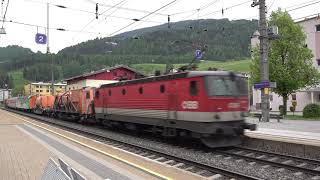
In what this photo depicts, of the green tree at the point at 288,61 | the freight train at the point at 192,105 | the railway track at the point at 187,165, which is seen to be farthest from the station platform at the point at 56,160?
the green tree at the point at 288,61

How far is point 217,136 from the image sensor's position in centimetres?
1616

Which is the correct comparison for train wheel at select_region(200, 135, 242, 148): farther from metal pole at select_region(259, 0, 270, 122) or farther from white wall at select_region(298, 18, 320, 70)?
white wall at select_region(298, 18, 320, 70)

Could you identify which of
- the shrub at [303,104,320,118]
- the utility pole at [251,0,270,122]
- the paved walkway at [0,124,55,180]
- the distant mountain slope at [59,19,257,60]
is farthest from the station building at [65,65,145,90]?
the paved walkway at [0,124,55,180]

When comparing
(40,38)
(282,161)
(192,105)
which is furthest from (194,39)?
(282,161)

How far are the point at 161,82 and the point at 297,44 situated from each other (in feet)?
88.5

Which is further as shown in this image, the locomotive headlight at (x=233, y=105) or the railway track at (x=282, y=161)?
the locomotive headlight at (x=233, y=105)

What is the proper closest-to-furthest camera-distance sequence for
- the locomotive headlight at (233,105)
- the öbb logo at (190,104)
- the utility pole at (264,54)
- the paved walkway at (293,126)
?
the öbb logo at (190,104) < the locomotive headlight at (233,105) < the paved walkway at (293,126) < the utility pole at (264,54)

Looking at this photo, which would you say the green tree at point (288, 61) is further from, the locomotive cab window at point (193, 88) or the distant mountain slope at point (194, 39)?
the locomotive cab window at point (193, 88)

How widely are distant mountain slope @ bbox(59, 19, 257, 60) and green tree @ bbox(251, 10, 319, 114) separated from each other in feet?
9.63

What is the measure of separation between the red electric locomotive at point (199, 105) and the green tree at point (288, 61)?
78.6 feet

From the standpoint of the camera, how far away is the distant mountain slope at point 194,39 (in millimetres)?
33531

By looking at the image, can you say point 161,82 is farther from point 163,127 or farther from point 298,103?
point 298,103

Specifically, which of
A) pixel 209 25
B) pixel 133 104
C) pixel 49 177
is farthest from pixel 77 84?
pixel 49 177

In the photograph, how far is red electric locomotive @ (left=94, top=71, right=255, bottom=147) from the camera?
15.8 metres
